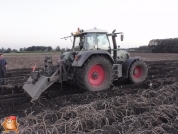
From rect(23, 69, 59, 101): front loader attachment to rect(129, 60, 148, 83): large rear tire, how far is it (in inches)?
110

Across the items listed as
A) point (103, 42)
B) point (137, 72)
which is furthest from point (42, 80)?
point (137, 72)

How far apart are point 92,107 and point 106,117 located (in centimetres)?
69

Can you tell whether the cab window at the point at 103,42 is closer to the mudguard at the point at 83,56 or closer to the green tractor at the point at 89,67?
the green tractor at the point at 89,67

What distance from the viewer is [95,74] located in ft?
23.4

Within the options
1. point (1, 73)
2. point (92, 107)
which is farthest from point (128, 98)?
point (1, 73)

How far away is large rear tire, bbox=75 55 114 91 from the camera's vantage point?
677cm

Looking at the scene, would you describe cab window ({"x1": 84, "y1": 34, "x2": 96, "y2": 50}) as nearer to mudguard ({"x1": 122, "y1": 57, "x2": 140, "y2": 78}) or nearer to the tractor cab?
the tractor cab

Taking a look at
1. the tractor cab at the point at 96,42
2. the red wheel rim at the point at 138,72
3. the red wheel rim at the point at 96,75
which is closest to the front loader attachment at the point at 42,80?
the red wheel rim at the point at 96,75

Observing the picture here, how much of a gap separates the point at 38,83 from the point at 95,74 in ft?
5.66

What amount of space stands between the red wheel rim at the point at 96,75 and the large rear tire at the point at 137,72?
1.29 meters

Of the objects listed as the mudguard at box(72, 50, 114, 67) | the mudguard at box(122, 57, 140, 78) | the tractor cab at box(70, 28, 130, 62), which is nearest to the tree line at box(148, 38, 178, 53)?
the mudguard at box(122, 57, 140, 78)

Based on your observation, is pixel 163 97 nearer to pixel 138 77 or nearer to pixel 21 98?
pixel 138 77

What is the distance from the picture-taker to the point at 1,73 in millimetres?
9664

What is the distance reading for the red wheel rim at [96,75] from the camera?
709 centimetres
